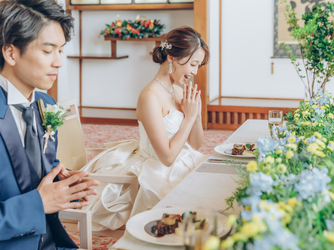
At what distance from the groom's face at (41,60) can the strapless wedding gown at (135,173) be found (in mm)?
904

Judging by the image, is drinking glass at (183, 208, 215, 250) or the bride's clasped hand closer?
drinking glass at (183, 208, 215, 250)

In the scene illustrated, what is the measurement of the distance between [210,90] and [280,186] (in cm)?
539

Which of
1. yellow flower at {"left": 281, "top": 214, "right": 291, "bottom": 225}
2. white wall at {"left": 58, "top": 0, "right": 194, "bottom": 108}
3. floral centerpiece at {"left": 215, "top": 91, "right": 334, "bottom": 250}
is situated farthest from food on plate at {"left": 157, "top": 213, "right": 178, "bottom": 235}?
white wall at {"left": 58, "top": 0, "right": 194, "bottom": 108}

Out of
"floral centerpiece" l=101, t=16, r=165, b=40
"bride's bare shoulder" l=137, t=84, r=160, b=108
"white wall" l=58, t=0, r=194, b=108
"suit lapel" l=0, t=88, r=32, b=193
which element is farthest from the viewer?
"white wall" l=58, t=0, r=194, b=108

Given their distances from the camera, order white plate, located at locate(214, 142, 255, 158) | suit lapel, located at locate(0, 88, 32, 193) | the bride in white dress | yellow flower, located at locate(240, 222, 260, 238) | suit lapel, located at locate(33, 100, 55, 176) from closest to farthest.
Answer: yellow flower, located at locate(240, 222, 260, 238)
suit lapel, located at locate(0, 88, 32, 193)
suit lapel, located at locate(33, 100, 55, 176)
white plate, located at locate(214, 142, 255, 158)
the bride in white dress

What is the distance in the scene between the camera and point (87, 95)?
7.23 meters

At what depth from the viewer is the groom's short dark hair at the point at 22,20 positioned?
123 cm

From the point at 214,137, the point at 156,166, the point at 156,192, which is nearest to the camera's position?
the point at 156,192

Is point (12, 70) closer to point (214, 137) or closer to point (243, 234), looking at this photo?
point (243, 234)

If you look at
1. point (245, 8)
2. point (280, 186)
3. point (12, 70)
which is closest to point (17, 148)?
point (12, 70)

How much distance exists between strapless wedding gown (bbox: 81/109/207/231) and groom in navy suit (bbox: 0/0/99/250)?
2.27 feet

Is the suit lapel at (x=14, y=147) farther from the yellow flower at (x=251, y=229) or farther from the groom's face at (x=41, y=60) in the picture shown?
the yellow flower at (x=251, y=229)

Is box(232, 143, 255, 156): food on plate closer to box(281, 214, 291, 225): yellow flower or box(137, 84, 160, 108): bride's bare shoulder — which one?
box(137, 84, 160, 108): bride's bare shoulder

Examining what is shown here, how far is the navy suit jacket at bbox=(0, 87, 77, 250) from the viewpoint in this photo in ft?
3.75
